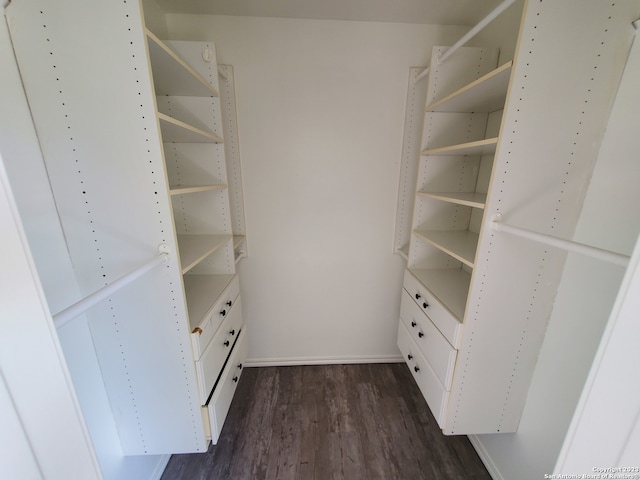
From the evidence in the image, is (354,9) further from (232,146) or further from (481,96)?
(232,146)

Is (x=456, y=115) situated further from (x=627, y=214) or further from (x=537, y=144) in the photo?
(x=627, y=214)

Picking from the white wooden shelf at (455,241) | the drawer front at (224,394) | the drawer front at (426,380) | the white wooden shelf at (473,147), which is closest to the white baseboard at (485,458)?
the drawer front at (426,380)

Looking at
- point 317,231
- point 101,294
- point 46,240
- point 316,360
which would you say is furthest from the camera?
point 316,360

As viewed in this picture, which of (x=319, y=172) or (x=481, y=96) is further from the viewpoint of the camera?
(x=319, y=172)

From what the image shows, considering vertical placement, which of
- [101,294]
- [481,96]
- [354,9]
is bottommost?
[101,294]

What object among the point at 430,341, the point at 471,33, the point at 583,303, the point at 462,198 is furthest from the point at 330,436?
the point at 471,33

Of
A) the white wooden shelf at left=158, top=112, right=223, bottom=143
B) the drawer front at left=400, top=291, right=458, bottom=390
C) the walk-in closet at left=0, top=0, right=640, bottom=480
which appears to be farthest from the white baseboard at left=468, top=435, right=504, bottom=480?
the white wooden shelf at left=158, top=112, right=223, bottom=143

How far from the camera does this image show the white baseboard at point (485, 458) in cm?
132

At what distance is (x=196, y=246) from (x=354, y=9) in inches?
62.6

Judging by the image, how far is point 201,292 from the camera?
1362mm

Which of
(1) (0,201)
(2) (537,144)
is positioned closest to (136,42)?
(1) (0,201)

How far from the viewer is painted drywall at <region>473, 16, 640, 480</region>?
2.65 feet

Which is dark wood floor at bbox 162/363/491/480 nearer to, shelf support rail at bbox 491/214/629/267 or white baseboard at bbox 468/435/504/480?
white baseboard at bbox 468/435/504/480

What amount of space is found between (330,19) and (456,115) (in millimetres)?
951
